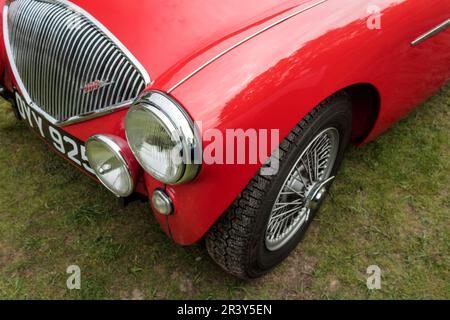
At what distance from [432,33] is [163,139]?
4.49 feet

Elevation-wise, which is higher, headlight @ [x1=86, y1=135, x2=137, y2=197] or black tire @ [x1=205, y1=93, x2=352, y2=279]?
headlight @ [x1=86, y1=135, x2=137, y2=197]

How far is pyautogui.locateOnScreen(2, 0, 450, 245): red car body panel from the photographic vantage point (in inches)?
52.1

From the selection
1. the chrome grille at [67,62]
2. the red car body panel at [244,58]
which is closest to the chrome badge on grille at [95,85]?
the chrome grille at [67,62]

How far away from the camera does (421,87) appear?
2.17 meters

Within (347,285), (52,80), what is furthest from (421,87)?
(52,80)

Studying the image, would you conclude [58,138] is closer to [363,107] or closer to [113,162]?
[113,162]

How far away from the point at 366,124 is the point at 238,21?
0.89 m

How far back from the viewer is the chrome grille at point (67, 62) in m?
1.57

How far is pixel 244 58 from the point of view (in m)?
1.38

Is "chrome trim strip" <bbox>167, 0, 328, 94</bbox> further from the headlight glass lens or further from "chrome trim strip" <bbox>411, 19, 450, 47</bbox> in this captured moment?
"chrome trim strip" <bbox>411, 19, 450, 47</bbox>

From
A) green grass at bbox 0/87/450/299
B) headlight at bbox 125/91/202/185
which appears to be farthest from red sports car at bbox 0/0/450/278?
green grass at bbox 0/87/450/299

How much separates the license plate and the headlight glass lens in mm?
456

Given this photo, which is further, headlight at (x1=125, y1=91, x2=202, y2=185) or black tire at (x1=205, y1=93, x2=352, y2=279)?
black tire at (x1=205, y1=93, x2=352, y2=279)
